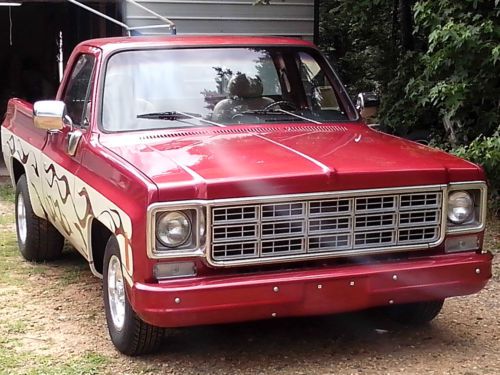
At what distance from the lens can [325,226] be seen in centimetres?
409

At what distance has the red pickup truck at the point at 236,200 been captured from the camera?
12.7ft

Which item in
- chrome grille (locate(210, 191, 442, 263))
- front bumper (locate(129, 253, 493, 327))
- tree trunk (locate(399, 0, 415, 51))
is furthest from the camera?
tree trunk (locate(399, 0, 415, 51))

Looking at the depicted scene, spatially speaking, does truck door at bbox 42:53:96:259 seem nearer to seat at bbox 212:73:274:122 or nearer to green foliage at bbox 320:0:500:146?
seat at bbox 212:73:274:122

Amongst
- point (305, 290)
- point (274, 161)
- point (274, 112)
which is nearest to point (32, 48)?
point (274, 112)

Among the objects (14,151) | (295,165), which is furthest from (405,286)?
(14,151)

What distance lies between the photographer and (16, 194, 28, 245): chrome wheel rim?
22.3 ft

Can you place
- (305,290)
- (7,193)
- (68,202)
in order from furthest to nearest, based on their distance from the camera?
1. (7,193)
2. (68,202)
3. (305,290)

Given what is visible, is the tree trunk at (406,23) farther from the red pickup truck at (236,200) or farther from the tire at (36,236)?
the tire at (36,236)

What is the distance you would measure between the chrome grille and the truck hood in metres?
0.09

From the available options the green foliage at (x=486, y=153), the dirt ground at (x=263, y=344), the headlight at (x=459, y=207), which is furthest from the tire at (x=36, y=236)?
the green foliage at (x=486, y=153)

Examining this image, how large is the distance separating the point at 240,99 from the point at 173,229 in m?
1.73

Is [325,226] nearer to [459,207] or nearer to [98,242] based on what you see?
[459,207]

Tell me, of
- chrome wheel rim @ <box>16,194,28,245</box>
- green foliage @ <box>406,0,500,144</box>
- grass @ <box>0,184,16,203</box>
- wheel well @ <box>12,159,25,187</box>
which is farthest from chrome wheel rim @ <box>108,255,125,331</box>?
grass @ <box>0,184,16,203</box>

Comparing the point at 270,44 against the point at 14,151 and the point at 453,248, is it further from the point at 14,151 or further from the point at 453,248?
the point at 14,151
